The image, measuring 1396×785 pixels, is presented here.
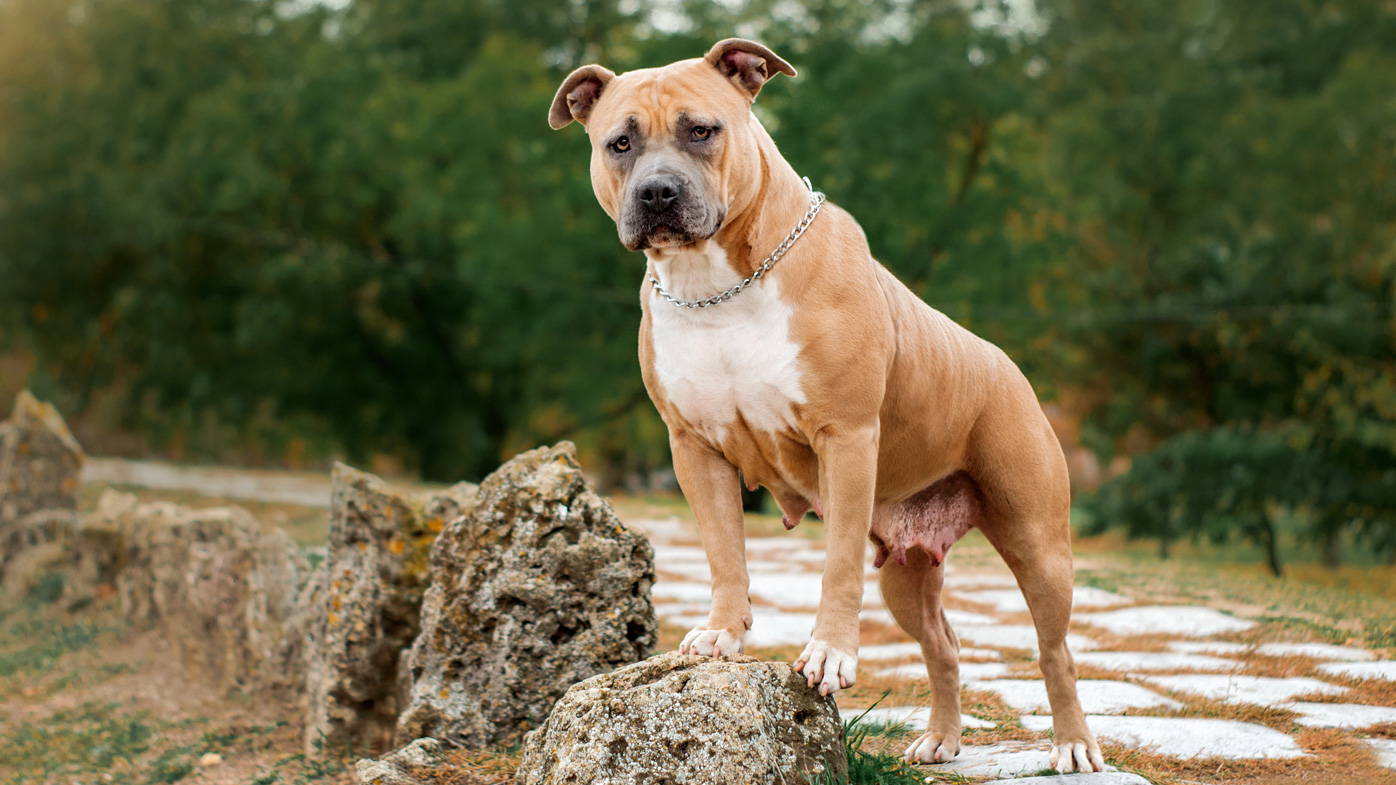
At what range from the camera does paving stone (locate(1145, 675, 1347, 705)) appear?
178 inches

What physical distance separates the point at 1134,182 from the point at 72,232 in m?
19.9

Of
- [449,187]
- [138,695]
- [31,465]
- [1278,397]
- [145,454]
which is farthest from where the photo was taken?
[145,454]

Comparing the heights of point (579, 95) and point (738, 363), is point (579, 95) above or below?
above

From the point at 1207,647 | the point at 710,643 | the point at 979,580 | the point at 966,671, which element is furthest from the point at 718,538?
the point at 979,580

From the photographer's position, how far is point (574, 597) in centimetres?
409

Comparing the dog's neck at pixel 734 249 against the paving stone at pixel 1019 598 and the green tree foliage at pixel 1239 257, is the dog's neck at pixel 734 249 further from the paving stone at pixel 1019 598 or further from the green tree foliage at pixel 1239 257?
the green tree foliage at pixel 1239 257

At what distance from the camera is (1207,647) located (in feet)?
18.3

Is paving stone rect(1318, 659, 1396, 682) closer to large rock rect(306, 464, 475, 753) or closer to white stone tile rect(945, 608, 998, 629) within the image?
white stone tile rect(945, 608, 998, 629)

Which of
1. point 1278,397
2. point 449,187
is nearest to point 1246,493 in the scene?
point 1278,397

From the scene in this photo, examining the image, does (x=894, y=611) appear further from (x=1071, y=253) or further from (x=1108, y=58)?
(x=1108, y=58)

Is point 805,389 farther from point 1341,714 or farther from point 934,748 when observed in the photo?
point 1341,714

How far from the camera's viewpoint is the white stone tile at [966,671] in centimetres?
508

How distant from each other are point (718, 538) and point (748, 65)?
4.67 ft

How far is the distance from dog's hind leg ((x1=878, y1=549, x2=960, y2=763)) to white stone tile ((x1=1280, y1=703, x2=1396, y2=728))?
4.38 ft
